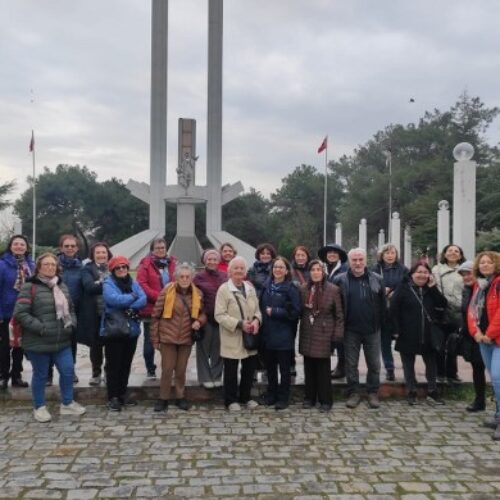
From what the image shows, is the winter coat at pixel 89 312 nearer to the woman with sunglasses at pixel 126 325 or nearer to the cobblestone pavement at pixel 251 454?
the woman with sunglasses at pixel 126 325

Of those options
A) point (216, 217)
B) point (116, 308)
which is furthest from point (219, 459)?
point (216, 217)

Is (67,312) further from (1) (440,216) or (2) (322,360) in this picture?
(1) (440,216)

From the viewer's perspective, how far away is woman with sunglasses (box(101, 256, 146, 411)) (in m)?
4.52

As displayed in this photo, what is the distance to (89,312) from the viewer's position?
483 centimetres

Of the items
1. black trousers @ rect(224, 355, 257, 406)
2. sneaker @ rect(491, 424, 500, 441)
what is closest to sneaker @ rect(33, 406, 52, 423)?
black trousers @ rect(224, 355, 257, 406)

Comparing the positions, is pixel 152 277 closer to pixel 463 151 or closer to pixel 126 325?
pixel 126 325

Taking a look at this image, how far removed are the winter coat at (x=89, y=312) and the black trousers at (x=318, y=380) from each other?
2.00 meters

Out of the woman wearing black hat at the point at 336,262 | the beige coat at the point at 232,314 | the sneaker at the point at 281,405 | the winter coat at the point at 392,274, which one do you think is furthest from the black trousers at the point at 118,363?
the winter coat at the point at 392,274

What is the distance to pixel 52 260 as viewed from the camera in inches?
172

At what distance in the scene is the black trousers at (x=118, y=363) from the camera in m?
4.58

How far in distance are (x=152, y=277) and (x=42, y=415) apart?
1568 millimetres

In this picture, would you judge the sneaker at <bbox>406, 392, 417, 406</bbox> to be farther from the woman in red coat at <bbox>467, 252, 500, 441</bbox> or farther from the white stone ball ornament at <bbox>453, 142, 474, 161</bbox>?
the white stone ball ornament at <bbox>453, 142, 474, 161</bbox>

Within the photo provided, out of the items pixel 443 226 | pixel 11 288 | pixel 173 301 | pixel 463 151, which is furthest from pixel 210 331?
pixel 443 226

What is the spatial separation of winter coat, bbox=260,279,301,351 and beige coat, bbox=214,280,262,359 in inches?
4.7
